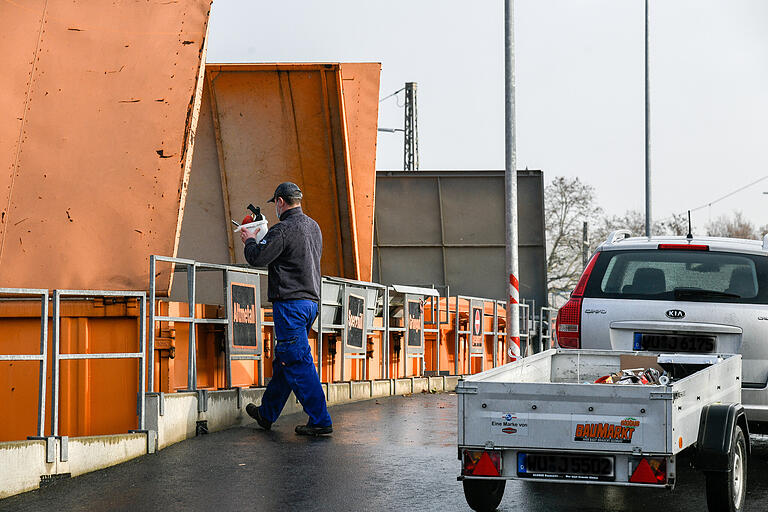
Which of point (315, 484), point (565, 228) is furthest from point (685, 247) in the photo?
point (565, 228)

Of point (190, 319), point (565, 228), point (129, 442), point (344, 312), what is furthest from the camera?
point (565, 228)

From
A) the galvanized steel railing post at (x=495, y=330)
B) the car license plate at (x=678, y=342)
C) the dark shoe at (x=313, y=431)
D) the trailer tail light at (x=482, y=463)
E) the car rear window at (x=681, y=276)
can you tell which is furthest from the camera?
the galvanized steel railing post at (x=495, y=330)

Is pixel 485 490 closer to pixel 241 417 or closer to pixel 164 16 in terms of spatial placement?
pixel 241 417

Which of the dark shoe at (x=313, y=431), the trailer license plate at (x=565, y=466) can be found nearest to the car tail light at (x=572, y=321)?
the dark shoe at (x=313, y=431)

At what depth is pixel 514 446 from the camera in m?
5.96

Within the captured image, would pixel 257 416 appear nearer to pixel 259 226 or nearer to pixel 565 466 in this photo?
pixel 259 226

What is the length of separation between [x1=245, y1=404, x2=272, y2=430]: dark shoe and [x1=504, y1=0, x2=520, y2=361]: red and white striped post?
757 centimetres

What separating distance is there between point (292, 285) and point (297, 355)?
1.81 ft

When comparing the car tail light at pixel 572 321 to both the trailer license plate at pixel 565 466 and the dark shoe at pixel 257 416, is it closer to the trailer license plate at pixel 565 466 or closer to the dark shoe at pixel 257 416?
the trailer license plate at pixel 565 466

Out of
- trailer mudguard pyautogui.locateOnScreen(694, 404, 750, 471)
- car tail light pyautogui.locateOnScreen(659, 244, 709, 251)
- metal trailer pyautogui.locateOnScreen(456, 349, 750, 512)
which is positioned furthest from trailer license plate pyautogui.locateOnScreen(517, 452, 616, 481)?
car tail light pyautogui.locateOnScreen(659, 244, 709, 251)

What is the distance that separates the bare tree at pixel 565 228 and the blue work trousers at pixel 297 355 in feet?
176

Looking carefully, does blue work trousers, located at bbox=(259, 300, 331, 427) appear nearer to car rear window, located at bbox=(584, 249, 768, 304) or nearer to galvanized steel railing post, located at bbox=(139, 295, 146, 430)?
galvanized steel railing post, located at bbox=(139, 295, 146, 430)

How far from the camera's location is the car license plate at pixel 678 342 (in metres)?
7.96

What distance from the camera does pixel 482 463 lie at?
604 centimetres
